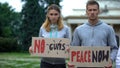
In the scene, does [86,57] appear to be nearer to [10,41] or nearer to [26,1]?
[10,41]

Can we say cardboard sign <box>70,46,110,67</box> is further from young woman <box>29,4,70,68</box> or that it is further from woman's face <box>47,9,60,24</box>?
woman's face <box>47,9,60,24</box>

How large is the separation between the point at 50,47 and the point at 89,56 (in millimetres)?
806

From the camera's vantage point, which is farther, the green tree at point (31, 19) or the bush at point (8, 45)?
the green tree at point (31, 19)

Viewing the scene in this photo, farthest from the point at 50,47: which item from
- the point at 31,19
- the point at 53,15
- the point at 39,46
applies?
the point at 31,19

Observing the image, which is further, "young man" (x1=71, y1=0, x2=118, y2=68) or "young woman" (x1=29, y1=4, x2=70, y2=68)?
"young woman" (x1=29, y1=4, x2=70, y2=68)

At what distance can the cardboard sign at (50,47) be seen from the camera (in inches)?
232

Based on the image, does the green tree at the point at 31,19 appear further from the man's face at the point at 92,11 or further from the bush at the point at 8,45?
the man's face at the point at 92,11

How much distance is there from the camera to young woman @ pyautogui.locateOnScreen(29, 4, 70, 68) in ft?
19.1

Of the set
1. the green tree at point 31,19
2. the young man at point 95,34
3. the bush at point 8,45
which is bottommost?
the bush at point 8,45

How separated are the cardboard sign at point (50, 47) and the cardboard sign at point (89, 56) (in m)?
0.47

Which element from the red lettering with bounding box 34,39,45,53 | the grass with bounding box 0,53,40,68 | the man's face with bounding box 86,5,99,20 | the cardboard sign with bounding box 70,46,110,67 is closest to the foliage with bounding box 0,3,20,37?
the grass with bounding box 0,53,40,68

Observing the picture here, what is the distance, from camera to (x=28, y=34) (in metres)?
58.3

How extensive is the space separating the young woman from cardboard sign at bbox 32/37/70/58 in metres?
0.06

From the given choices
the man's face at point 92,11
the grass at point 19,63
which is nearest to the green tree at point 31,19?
the grass at point 19,63
